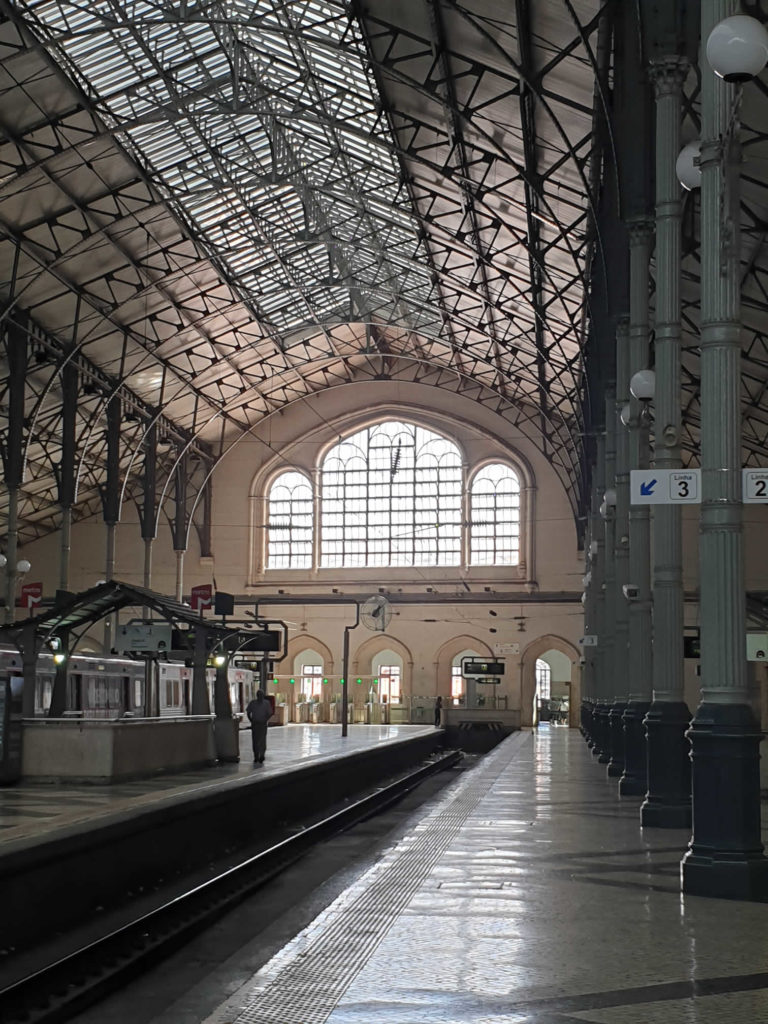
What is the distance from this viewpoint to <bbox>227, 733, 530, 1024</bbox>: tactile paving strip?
569 centimetres

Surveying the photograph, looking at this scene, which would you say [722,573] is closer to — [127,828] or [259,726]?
[127,828]

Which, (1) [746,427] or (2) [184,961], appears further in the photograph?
(1) [746,427]

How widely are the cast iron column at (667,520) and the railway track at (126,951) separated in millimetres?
4727

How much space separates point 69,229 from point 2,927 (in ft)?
81.9

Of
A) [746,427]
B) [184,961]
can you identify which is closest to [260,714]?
[184,961]

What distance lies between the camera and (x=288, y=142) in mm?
30672

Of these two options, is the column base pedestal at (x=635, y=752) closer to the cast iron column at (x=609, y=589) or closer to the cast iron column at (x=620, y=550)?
the cast iron column at (x=620, y=550)

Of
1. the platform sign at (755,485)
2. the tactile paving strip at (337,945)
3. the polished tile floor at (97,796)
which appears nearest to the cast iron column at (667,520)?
the tactile paving strip at (337,945)

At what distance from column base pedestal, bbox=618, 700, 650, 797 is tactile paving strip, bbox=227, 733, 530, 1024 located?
5549 mm

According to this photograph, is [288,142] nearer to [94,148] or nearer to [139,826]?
[94,148]

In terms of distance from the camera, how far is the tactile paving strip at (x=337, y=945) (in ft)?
18.7

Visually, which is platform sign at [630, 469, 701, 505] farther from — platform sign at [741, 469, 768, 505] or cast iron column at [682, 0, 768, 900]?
platform sign at [741, 469, 768, 505]

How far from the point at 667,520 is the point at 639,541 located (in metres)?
3.27

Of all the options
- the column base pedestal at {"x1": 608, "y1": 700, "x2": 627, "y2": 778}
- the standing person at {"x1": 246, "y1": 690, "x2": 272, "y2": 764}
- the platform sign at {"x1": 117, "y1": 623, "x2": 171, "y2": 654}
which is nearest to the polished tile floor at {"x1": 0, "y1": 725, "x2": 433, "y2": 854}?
the standing person at {"x1": 246, "y1": 690, "x2": 272, "y2": 764}
